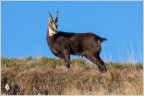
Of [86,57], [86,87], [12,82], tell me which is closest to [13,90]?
[12,82]

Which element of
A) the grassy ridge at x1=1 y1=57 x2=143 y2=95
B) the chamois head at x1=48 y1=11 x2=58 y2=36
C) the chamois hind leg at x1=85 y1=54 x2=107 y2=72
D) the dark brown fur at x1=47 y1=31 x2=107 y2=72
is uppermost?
the chamois head at x1=48 y1=11 x2=58 y2=36

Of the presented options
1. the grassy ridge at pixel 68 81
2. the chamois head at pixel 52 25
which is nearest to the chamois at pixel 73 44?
the chamois head at pixel 52 25

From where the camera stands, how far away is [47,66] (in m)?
17.7

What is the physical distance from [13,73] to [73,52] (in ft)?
11.5

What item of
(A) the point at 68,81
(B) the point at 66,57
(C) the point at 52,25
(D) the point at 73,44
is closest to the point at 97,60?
(B) the point at 66,57

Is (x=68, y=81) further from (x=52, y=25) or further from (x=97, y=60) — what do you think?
(x=52, y=25)

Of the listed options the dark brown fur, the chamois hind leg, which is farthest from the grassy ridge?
the dark brown fur

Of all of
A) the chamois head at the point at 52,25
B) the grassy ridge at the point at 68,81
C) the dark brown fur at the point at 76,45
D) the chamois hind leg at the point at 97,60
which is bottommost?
the grassy ridge at the point at 68,81

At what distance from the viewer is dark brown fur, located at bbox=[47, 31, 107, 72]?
62.4 ft

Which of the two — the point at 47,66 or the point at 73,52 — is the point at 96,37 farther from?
the point at 47,66

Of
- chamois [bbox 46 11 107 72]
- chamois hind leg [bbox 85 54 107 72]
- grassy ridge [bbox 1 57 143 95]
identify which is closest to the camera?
grassy ridge [bbox 1 57 143 95]

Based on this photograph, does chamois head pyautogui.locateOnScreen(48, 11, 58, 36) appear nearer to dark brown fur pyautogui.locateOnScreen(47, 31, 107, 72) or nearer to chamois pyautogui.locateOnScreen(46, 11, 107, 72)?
chamois pyautogui.locateOnScreen(46, 11, 107, 72)

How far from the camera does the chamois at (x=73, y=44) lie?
62.4 feet

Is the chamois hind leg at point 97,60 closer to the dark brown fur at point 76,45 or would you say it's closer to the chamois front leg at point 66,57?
the dark brown fur at point 76,45
